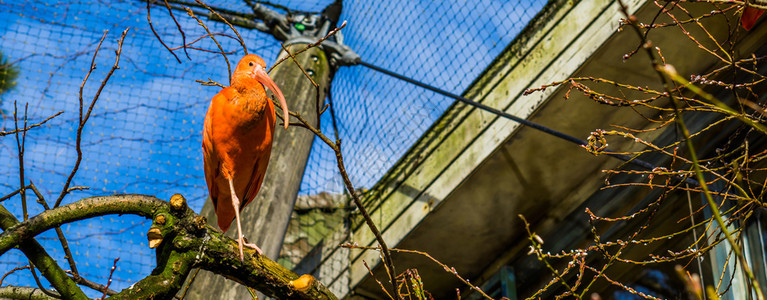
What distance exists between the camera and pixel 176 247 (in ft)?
6.05

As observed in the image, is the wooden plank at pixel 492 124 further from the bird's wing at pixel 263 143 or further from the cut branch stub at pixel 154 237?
the cut branch stub at pixel 154 237

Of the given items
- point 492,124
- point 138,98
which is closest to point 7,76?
point 138,98

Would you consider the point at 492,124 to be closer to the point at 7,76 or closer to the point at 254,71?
the point at 254,71

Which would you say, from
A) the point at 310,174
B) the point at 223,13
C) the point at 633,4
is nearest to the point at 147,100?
the point at 223,13

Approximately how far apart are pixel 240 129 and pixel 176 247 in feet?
2.87

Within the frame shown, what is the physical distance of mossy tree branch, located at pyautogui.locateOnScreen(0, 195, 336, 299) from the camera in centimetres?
173

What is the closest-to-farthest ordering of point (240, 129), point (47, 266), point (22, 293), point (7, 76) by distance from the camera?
1. point (47, 266)
2. point (22, 293)
3. point (240, 129)
4. point (7, 76)

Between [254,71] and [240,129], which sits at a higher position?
[254,71]

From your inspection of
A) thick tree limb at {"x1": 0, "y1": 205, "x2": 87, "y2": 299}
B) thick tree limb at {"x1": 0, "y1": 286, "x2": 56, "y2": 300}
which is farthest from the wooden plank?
thick tree limb at {"x1": 0, "y1": 205, "x2": 87, "y2": 299}

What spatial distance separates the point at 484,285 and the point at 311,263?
1089mm

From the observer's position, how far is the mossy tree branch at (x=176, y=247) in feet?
5.68

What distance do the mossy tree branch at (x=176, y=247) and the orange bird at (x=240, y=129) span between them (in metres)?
0.69

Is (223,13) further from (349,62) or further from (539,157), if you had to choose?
(539,157)

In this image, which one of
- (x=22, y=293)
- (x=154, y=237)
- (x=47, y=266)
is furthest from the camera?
(x=22, y=293)
